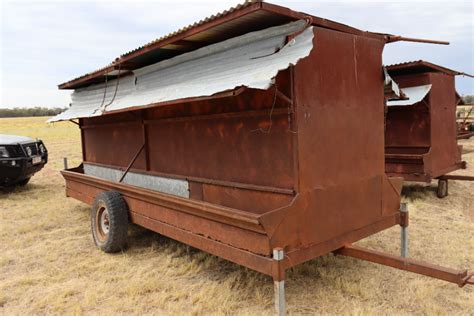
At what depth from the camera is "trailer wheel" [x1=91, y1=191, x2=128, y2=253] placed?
531 centimetres

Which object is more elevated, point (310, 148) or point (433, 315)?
point (310, 148)

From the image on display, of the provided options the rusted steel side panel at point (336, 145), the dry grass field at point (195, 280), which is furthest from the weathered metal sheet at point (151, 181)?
the rusted steel side panel at point (336, 145)

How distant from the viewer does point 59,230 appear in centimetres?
666

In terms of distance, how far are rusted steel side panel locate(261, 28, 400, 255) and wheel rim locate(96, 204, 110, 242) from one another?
3.14 m

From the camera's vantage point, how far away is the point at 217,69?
13.6ft

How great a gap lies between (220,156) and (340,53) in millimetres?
1720

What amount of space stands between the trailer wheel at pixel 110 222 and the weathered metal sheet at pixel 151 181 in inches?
22.9

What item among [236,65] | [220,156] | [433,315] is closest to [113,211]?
[220,156]

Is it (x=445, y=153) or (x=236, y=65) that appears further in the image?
(x=445, y=153)

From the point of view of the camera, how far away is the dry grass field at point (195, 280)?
3824mm

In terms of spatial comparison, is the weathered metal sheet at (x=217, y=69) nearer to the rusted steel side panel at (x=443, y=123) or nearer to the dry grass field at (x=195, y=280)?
the dry grass field at (x=195, y=280)

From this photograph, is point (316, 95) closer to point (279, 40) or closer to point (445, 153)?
point (279, 40)

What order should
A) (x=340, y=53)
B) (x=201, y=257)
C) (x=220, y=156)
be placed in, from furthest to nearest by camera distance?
(x=201, y=257) → (x=220, y=156) → (x=340, y=53)

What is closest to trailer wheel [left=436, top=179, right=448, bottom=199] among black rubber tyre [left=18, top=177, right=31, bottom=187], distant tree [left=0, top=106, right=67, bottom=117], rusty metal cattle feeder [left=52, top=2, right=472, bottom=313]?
rusty metal cattle feeder [left=52, top=2, right=472, bottom=313]
